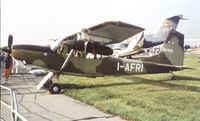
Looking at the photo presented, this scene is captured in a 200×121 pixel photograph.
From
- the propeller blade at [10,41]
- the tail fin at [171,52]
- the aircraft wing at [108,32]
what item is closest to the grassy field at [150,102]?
the tail fin at [171,52]

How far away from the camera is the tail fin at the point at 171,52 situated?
39.7 ft

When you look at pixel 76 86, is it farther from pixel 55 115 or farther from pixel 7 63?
pixel 55 115

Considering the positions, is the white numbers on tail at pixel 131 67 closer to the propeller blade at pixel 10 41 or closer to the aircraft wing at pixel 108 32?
the aircraft wing at pixel 108 32

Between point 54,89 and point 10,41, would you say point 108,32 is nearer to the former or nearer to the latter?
point 54,89

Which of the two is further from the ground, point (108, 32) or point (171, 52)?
point (108, 32)

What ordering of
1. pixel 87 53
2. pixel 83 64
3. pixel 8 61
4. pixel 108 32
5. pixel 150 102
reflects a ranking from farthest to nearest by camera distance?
pixel 8 61 < pixel 83 64 < pixel 87 53 < pixel 108 32 < pixel 150 102

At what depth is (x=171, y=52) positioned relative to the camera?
43.2ft

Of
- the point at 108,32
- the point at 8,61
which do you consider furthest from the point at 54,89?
the point at 8,61

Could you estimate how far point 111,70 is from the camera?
523 inches

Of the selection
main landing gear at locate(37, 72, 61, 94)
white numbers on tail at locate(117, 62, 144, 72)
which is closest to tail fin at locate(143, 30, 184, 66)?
white numbers on tail at locate(117, 62, 144, 72)

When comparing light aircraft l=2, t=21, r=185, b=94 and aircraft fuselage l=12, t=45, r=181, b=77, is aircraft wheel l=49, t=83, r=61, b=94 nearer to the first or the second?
light aircraft l=2, t=21, r=185, b=94

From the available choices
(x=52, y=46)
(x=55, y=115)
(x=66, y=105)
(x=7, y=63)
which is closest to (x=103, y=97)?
(x=66, y=105)

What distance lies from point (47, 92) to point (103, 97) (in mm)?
2965

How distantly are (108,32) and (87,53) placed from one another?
1485 mm
